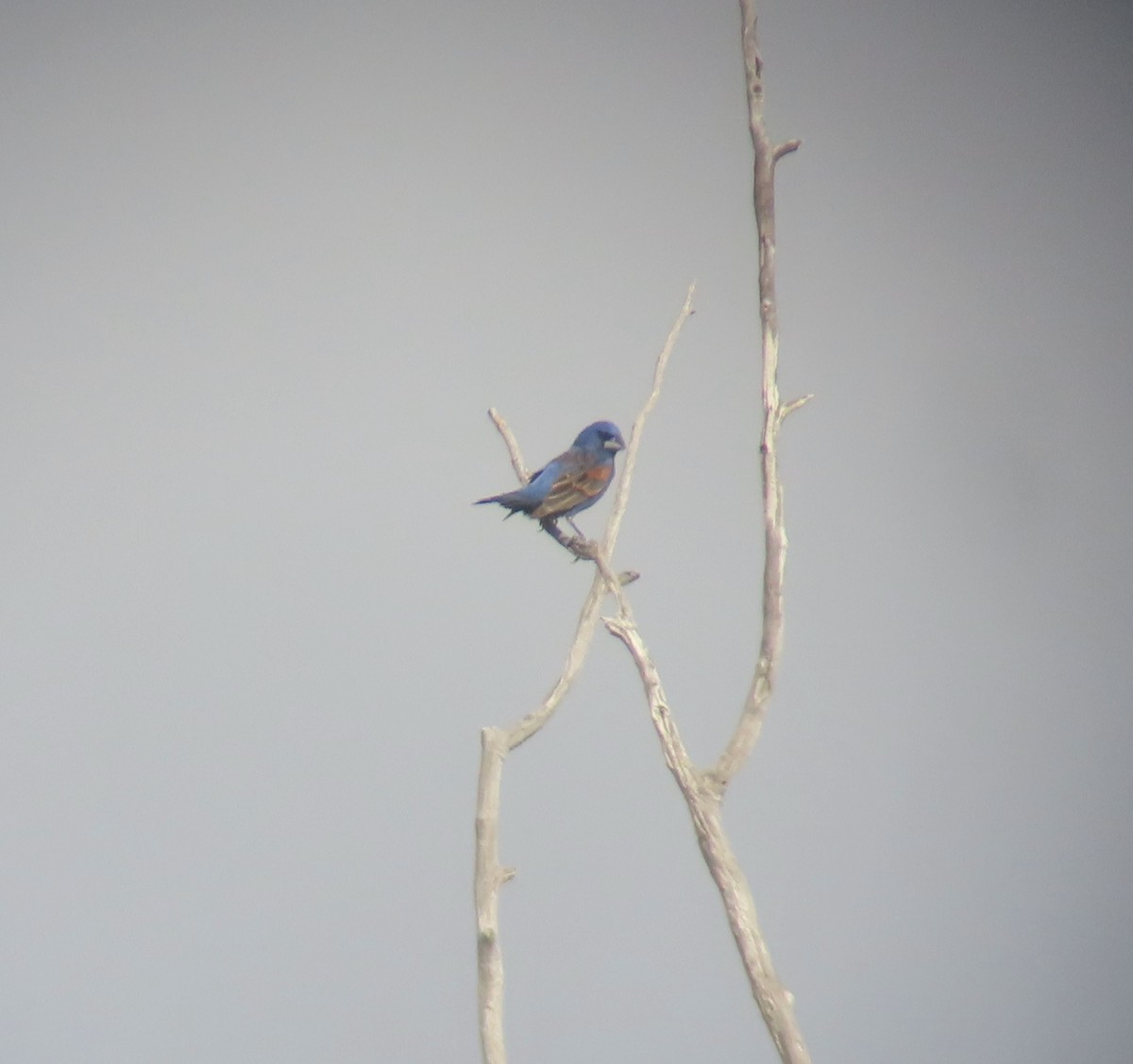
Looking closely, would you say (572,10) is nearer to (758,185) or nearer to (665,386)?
(665,386)

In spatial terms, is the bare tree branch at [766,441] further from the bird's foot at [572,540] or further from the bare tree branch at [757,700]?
the bird's foot at [572,540]

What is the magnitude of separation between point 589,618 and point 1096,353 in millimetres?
1522

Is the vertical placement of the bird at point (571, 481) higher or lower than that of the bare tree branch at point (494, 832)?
higher

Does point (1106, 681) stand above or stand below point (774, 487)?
above

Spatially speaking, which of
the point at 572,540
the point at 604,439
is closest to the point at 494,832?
the point at 572,540

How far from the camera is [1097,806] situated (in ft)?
8.86

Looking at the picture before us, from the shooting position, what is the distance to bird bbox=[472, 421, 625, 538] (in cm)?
186

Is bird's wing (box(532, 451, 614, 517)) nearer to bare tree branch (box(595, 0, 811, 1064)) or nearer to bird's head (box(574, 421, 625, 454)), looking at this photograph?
bird's head (box(574, 421, 625, 454))

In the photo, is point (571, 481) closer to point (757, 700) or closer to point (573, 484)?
point (573, 484)

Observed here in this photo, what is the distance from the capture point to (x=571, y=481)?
188 cm

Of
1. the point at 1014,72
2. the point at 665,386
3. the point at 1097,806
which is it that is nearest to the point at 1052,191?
the point at 1014,72

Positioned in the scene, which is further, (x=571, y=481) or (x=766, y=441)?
(x=571, y=481)

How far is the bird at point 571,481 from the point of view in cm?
186

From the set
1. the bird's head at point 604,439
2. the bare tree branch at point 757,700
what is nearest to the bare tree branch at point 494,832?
the bare tree branch at point 757,700
